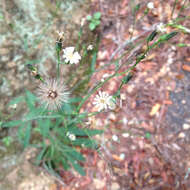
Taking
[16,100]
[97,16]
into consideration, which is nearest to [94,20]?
[97,16]

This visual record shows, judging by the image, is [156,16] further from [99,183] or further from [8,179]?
[8,179]

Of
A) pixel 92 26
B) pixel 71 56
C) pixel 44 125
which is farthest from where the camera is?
pixel 92 26

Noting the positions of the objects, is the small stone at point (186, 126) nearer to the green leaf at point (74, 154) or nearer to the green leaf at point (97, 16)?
the green leaf at point (74, 154)

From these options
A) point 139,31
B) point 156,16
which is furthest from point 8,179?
point 156,16

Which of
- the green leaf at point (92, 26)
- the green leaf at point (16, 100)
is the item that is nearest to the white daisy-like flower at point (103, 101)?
the green leaf at point (16, 100)

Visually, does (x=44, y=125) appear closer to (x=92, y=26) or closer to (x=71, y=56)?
(x=71, y=56)

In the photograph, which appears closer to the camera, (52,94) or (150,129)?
(52,94)

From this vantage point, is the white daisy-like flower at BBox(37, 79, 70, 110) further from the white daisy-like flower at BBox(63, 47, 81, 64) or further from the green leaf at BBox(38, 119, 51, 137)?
the green leaf at BBox(38, 119, 51, 137)

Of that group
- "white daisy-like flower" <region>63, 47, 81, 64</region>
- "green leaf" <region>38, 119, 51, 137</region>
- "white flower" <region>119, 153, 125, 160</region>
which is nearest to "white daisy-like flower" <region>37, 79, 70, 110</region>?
"white daisy-like flower" <region>63, 47, 81, 64</region>
